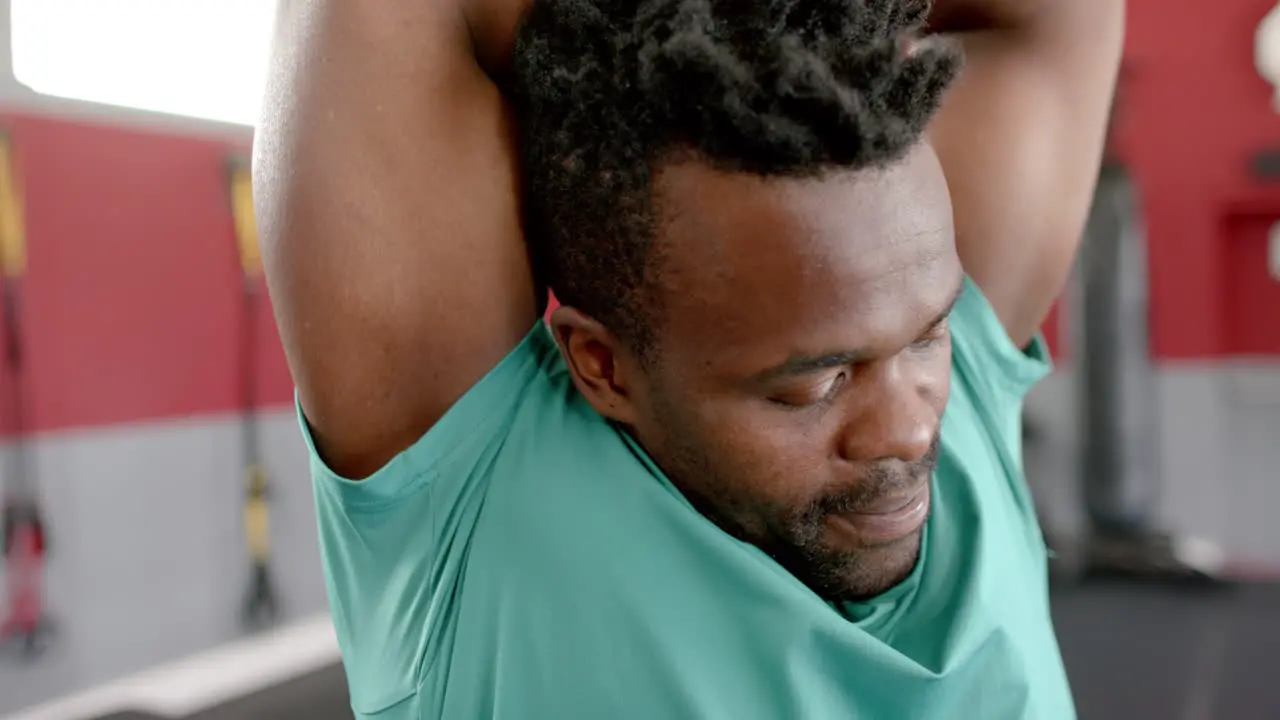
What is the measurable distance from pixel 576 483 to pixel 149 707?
119 centimetres

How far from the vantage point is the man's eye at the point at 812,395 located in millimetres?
480

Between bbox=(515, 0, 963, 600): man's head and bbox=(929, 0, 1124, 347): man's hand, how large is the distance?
0.53 ft

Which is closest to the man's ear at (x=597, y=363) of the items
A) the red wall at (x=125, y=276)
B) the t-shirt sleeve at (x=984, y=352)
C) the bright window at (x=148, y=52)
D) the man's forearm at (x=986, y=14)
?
the t-shirt sleeve at (x=984, y=352)

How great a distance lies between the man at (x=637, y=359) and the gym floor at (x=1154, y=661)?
103 centimetres

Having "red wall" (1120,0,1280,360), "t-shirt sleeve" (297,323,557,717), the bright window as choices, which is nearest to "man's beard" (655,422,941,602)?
"t-shirt sleeve" (297,323,557,717)

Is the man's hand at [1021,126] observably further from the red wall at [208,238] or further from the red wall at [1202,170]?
the red wall at [1202,170]

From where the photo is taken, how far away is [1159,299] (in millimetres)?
2814

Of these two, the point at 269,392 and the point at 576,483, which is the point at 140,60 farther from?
the point at 576,483

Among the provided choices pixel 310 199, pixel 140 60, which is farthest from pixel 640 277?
pixel 140 60

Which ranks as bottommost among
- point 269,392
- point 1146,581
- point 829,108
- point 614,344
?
point 1146,581

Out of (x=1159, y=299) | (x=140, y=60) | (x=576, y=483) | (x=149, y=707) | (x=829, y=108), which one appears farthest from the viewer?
(x=1159, y=299)

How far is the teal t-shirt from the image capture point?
51 cm

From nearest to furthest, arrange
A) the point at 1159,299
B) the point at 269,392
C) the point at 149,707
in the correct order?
1. the point at 149,707
2. the point at 269,392
3. the point at 1159,299

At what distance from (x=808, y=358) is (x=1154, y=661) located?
176cm
